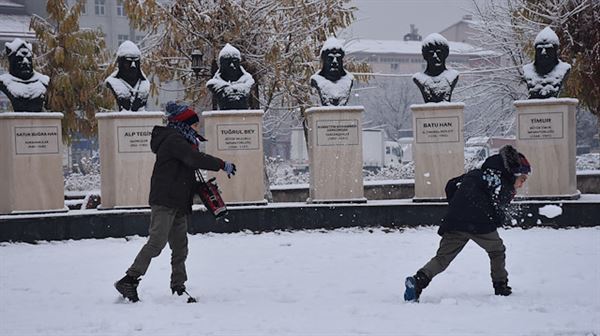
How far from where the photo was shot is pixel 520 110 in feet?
40.7

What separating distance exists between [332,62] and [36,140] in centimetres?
464

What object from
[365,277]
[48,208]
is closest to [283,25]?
[48,208]

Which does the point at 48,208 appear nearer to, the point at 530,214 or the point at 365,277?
A: the point at 365,277

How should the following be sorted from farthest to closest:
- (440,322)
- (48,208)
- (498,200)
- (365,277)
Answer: (48,208) → (365,277) → (498,200) → (440,322)

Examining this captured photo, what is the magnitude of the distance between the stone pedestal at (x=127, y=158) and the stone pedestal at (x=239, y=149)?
0.88 metres

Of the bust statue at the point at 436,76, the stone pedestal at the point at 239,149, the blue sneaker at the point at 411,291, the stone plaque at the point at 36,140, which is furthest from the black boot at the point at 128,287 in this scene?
the bust statue at the point at 436,76

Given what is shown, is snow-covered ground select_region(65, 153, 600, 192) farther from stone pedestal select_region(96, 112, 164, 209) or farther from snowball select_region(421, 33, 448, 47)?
stone pedestal select_region(96, 112, 164, 209)

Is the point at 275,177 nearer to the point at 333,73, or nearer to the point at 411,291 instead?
the point at 333,73

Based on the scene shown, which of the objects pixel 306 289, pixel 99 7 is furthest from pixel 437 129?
pixel 99 7

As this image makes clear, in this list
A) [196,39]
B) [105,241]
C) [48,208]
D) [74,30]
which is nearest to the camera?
[105,241]

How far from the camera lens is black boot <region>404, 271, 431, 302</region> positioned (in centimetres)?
654

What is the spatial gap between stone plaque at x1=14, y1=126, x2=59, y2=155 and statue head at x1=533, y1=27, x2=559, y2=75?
7.46m

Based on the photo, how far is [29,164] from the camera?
1177cm

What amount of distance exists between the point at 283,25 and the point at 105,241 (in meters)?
9.16
